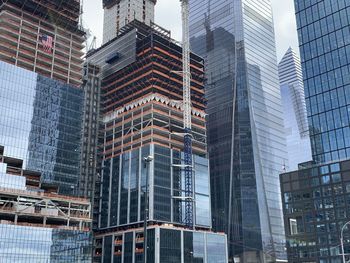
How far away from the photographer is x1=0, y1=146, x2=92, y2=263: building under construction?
138 metres

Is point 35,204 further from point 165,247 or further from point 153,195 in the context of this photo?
point 165,247

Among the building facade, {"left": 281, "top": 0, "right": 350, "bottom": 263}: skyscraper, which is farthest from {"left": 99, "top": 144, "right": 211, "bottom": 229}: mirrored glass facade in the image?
the building facade

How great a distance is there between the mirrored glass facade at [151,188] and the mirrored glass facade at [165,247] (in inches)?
276

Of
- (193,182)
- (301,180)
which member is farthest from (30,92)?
(301,180)

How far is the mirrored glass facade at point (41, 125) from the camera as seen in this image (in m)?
156

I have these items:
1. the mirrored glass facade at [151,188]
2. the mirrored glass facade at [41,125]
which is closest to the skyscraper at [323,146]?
the mirrored glass facade at [151,188]

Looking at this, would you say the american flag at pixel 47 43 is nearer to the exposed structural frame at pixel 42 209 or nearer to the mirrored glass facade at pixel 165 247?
the exposed structural frame at pixel 42 209

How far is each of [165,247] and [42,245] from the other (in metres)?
43.3

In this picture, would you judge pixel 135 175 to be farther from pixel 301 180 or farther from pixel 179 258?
pixel 301 180

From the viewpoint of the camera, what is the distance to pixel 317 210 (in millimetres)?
152500

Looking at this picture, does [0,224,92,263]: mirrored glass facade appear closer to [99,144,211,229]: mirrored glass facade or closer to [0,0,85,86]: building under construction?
[99,144,211,229]: mirrored glass facade

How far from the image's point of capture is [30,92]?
541ft

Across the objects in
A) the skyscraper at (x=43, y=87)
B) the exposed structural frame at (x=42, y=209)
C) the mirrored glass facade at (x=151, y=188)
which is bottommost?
the exposed structural frame at (x=42, y=209)

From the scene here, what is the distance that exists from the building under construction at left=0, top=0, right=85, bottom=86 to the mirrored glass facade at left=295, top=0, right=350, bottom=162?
313ft
